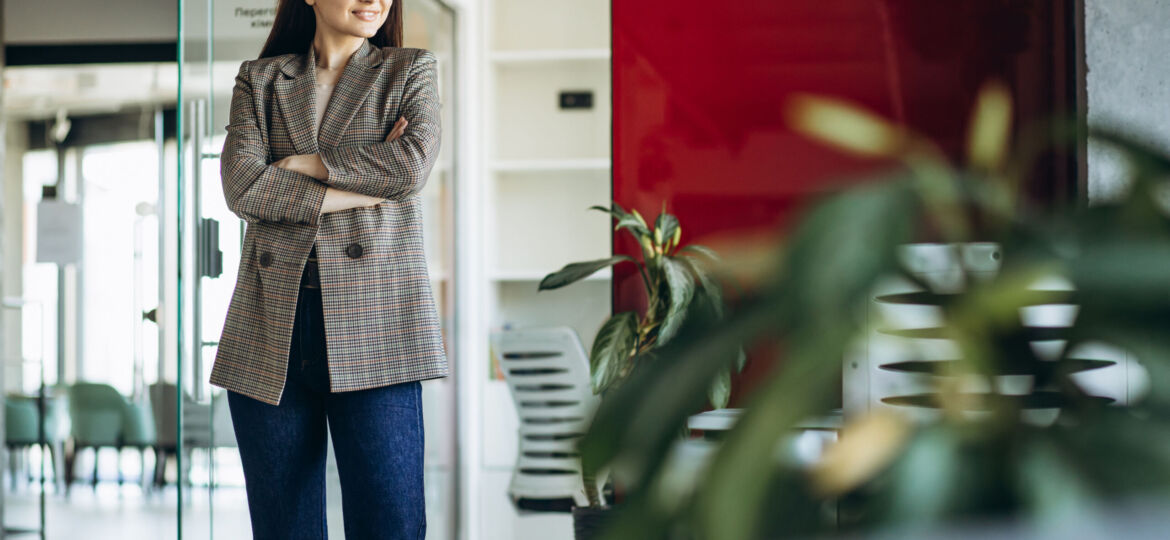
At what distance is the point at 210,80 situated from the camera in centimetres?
290

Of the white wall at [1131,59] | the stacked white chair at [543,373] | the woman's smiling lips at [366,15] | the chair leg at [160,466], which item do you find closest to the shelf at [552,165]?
the stacked white chair at [543,373]

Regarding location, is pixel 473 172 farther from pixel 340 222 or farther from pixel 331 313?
pixel 331 313

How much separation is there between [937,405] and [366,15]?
1850mm

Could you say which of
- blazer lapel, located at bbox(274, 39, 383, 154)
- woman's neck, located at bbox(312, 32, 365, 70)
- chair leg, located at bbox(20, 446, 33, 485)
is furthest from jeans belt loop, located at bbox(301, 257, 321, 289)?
chair leg, located at bbox(20, 446, 33, 485)

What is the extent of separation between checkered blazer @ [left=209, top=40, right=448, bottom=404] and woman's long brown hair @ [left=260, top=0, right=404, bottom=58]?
0.09 meters

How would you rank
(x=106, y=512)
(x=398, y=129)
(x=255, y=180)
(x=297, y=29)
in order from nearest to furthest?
(x=255, y=180), (x=398, y=129), (x=297, y=29), (x=106, y=512)

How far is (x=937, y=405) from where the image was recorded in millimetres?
203

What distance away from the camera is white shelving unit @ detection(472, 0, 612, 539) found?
15.2 feet

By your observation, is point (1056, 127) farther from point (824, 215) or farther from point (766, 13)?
point (766, 13)

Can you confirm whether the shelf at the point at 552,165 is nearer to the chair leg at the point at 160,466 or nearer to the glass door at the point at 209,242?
the glass door at the point at 209,242

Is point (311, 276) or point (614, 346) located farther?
point (614, 346)

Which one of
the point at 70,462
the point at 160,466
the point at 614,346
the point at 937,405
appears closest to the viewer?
the point at 937,405

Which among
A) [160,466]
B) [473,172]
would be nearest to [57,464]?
[160,466]

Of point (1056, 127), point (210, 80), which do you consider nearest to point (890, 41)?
point (210, 80)
